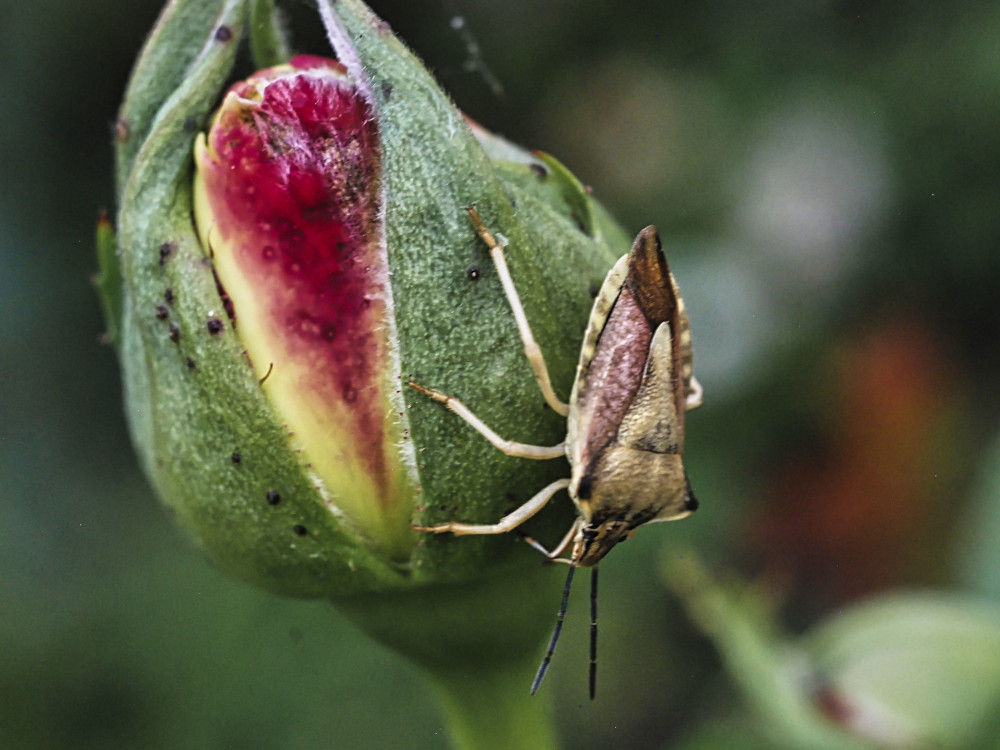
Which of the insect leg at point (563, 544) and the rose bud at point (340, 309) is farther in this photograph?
the insect leg at point (563, 544)

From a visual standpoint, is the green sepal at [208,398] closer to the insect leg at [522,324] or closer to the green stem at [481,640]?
the green stem at [481,640]

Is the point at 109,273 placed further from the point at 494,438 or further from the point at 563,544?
the point at 563,544

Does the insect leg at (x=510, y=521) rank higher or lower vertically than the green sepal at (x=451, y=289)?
lower

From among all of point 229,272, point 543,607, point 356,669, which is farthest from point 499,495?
point 356,669

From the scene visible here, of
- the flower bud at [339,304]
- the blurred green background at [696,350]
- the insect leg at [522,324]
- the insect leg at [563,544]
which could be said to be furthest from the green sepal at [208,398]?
the blurred green background at [696,350]

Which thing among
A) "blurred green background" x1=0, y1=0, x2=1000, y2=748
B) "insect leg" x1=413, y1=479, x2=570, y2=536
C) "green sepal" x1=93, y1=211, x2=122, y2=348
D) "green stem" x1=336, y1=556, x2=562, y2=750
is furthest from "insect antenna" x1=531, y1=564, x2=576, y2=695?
"blurred green background" x1=0, y1=0, x2=1000, y2=748

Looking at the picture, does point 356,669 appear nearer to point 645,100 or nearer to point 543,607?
point 543,607

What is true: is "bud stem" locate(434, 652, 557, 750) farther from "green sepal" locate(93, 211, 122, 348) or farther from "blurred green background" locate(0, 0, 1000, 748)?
"blurred green background" locate(0, 0, 1000, 748)
